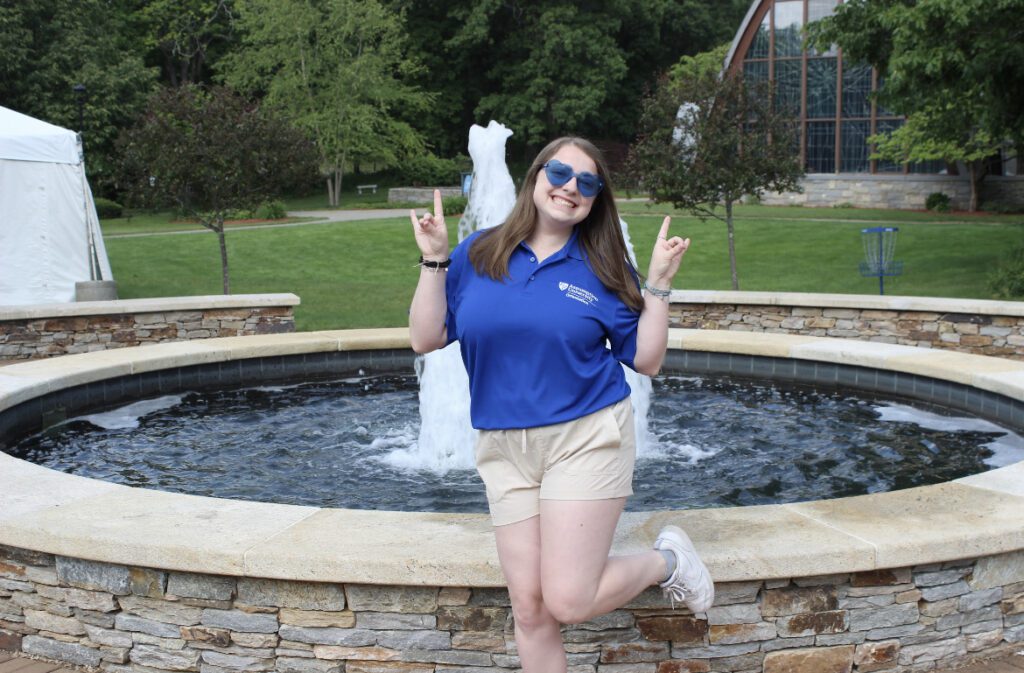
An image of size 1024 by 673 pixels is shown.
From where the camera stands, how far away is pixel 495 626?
11.7 feet

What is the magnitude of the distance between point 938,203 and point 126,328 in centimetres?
2573

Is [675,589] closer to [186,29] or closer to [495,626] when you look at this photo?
[495,626]

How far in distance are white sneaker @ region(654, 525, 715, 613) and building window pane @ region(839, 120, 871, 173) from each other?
33.6 meters

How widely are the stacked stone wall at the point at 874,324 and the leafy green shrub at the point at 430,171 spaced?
2988 centimetres

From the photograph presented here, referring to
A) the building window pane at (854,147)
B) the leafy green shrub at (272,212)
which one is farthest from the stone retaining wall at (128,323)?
the building window pane at (854,147)

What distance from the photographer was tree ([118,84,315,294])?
552 inches

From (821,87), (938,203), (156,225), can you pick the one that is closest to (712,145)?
(938,203)

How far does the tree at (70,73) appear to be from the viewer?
33781 mm

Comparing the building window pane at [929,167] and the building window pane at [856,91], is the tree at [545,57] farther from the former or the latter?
the building window pane at [929,167]

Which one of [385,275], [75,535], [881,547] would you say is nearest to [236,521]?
[75,535]

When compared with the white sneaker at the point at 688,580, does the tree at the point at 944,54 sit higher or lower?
higher

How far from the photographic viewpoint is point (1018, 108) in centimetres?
1460

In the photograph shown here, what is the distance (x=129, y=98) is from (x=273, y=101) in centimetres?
498

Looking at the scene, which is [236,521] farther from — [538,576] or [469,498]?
[469,498]
